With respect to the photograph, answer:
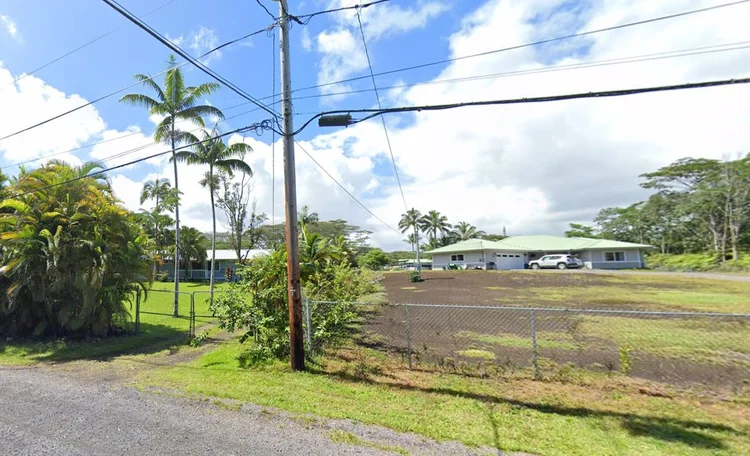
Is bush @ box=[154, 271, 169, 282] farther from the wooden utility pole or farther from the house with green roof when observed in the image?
the wooden utility pole

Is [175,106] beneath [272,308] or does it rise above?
above

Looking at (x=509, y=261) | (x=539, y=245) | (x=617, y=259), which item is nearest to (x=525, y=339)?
(x=509, y=261)

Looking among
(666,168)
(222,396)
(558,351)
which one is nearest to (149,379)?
(222,396)

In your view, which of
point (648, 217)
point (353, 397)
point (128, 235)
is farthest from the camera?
point (648, 217)

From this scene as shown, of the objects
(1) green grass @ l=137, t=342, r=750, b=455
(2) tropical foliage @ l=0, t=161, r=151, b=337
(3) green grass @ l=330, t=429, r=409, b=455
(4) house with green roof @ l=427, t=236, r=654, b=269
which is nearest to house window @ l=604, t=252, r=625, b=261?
(4) house with green roof @ l=427, t=236, r=654, b=269

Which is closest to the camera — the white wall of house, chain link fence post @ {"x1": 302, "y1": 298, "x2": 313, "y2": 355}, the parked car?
chain link fence post @ {"x1": 302, "y1": 298, "x2": 313, "y2": 355}

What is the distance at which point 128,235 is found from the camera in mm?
10258

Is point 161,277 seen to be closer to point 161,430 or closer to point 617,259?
point 161,430

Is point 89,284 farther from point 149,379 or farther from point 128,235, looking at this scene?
point 149,379

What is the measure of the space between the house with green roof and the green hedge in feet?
6.96

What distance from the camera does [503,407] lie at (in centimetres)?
475

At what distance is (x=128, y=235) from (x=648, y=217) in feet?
191

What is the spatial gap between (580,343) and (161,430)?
786 centimetres

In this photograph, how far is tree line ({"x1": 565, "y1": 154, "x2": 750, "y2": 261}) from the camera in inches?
1359
